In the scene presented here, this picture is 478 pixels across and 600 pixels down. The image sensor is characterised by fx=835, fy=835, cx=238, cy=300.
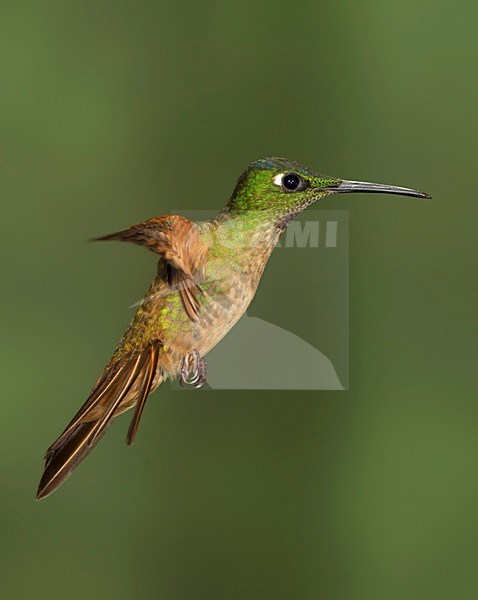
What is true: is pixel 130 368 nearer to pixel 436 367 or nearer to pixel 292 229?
pixel 292 229

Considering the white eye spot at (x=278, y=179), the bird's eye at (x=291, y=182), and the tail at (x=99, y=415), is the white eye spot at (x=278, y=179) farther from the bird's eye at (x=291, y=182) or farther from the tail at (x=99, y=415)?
the tail at (x=99, y=415)

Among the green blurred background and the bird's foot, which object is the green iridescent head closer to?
the bird's foot

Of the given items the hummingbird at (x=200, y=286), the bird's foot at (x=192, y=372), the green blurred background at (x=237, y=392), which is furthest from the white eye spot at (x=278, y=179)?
the green blurred background at (x=237, y=392)

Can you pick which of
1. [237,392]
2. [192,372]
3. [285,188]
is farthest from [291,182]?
[237,392]

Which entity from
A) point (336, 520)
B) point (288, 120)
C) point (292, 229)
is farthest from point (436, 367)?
point (292, 229)

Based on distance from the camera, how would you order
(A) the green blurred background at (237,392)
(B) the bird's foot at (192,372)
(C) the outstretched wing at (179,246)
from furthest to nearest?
(A) the green blurred background at (237,392) → (B) the bird's foot at (192,372) → (C) the outstretched wing at (179,246)

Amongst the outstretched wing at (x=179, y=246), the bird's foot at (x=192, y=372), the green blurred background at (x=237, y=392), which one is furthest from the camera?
the green blurred background at (x=237, y=392)

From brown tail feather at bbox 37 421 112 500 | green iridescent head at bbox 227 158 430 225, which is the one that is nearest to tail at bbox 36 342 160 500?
brown tail feather at bbox 37 421 112 500
